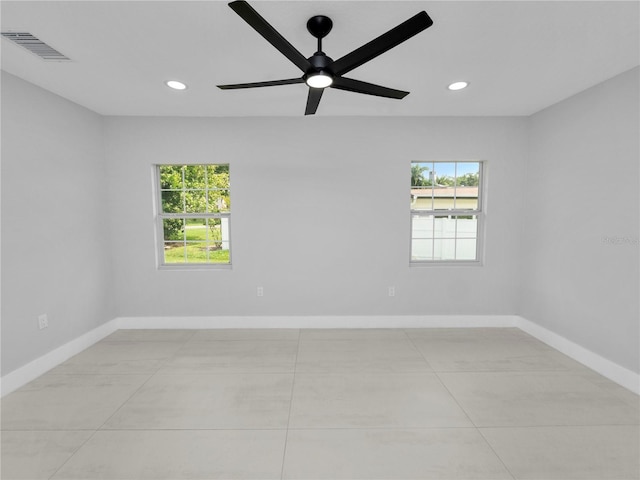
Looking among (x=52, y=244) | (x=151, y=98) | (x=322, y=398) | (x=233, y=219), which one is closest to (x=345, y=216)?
(x=233, y=219)

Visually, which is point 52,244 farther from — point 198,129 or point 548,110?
point 548,110

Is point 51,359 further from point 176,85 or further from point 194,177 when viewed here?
point 176,85

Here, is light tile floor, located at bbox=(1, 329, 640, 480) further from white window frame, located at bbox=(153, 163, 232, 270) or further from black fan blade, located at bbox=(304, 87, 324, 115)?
black fan blade, located at bbox=(304, 87, 324, 115)

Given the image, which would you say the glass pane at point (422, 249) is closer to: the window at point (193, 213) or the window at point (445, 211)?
the window at point (445, 211)

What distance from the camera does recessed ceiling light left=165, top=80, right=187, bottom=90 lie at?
2492 millimetres

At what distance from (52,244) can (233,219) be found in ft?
5.58

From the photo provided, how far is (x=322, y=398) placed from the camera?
7.26ft

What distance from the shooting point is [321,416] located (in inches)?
79.2

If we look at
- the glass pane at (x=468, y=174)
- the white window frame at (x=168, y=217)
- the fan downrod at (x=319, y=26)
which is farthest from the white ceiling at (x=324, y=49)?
the white window frame at (x=168, y=217)

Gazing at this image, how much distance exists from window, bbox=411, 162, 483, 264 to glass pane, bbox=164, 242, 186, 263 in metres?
2.98

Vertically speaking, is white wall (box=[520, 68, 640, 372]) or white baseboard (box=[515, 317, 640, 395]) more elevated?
white wall (box=[520, 68, 640, 372])

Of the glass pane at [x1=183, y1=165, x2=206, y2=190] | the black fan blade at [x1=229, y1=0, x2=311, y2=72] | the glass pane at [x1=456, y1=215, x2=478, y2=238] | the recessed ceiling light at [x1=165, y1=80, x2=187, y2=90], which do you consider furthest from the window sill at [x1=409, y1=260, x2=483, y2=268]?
the recessed ceiling light at [x1=165, y1=80, x2=187, y2=90]

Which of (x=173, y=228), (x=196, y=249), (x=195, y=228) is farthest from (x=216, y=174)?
(x=196, y=249)

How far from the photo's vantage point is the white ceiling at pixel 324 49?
63.7 inches
